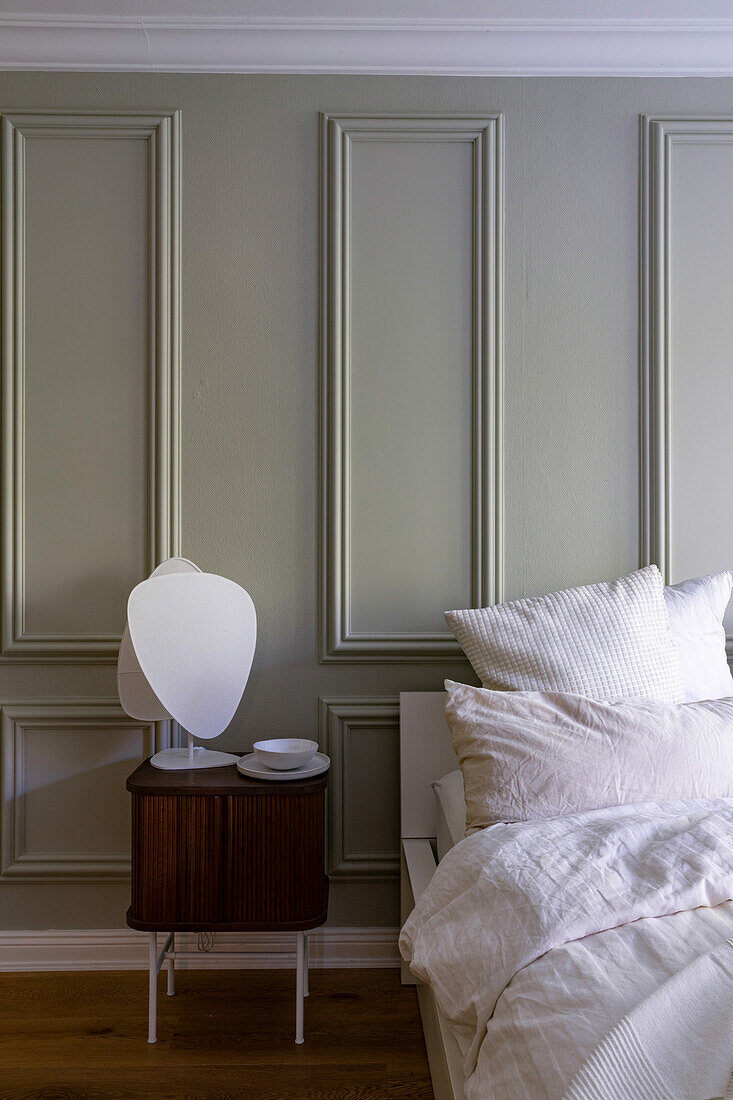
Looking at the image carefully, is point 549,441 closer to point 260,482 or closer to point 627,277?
point 627,277

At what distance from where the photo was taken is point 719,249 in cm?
Answer: 217

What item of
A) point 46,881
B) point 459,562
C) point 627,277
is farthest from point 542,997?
point 627,277

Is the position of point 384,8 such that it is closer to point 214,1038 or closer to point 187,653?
point 187,653

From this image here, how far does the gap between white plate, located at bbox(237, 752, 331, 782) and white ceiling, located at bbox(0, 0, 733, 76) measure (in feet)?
6.35

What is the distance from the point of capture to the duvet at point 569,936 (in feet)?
2.80

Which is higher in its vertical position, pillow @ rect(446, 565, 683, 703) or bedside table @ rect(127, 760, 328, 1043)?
pillow @ rect(446, 565, 683, 703)

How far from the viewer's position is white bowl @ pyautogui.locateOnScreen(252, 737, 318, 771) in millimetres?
1792

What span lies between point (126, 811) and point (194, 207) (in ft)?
5.78

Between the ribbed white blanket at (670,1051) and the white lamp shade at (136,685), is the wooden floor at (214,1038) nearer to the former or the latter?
the white lamp shade at (136,685)

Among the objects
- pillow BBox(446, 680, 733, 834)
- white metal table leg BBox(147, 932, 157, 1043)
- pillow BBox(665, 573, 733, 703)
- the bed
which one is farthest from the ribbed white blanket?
white metal table leg BBox(147, 932, 157, 1043)

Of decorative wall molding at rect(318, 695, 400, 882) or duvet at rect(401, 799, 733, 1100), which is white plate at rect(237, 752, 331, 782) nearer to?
decorative wall molding at rect(318, 695, 400, 882)

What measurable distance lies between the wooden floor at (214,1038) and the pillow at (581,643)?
0.92m

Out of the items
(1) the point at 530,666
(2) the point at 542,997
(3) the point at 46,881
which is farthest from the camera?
(3) the point at 46,881

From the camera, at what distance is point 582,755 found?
4.69 ft
